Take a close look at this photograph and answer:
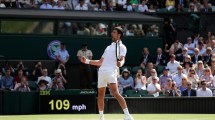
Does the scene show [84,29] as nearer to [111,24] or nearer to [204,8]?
[111,24]

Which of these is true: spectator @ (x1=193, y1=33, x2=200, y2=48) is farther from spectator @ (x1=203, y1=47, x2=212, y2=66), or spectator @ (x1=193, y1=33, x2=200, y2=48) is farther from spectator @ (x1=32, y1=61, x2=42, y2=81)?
spectator @ (x1=32, y1=61, x2=42, y2=81)

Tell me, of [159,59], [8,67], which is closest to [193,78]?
[159,59]

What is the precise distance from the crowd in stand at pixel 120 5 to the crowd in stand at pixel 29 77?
10.8 feet

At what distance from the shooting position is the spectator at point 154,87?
2372cm

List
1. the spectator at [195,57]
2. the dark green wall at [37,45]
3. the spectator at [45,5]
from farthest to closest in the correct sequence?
the spectator at [45,5] → the dark green wall at [37,45] → the spectator at [195,57]

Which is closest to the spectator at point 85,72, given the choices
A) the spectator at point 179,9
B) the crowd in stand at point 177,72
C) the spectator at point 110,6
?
the crowd in stand at point 177,72

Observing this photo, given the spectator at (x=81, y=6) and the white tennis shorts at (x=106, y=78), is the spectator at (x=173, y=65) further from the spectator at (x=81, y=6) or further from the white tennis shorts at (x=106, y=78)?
the white tennis shorts at (x=106, y=78)

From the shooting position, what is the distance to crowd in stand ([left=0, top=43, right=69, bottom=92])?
23781mm

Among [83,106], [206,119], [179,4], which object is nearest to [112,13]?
[179,4]

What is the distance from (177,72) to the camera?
2533cm

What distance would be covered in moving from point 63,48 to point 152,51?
4.05 m

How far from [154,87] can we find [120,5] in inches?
312

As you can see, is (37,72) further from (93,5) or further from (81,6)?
(93,5)

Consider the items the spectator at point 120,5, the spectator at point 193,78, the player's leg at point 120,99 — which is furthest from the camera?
the spectator at point 120,5
